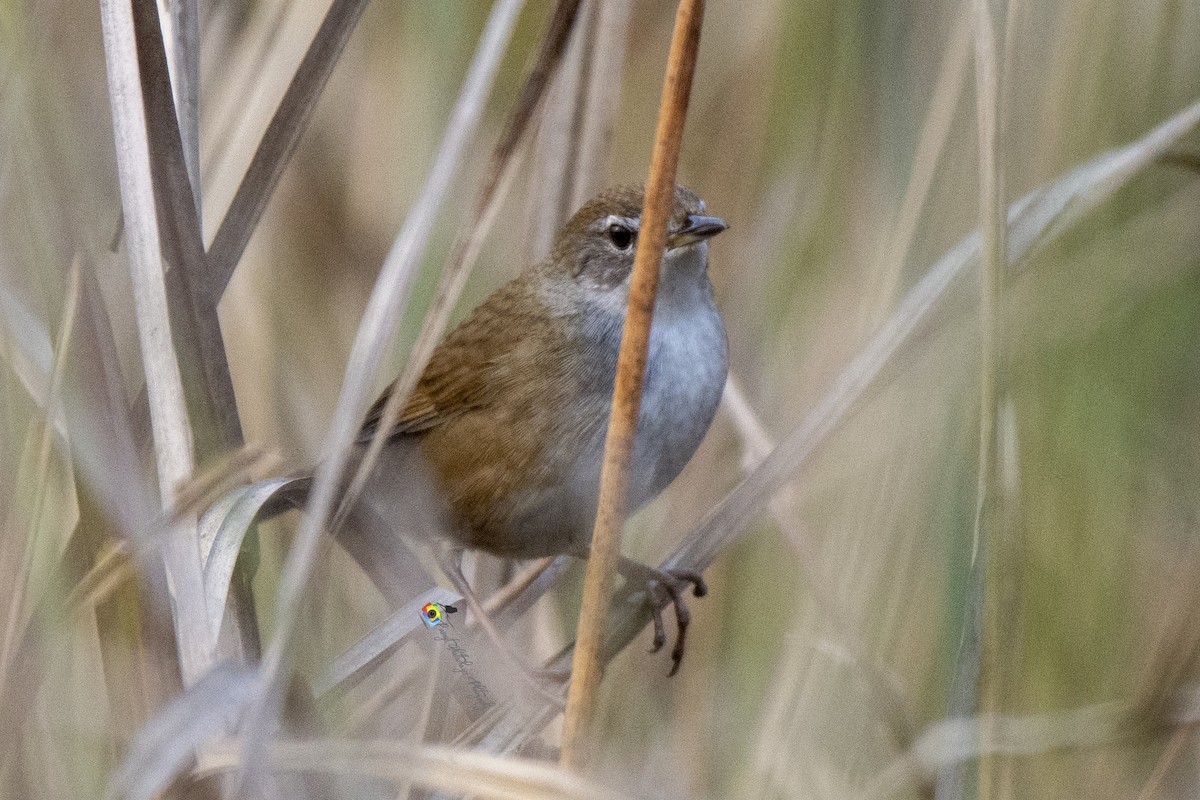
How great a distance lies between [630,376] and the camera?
153 centimetres

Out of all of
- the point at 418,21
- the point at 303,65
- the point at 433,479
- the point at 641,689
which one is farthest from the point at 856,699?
the point at 418,21

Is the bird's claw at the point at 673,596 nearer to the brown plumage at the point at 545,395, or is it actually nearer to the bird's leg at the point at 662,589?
the bird's leg at the point at 662,589

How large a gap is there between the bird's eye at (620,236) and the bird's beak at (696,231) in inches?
8.4

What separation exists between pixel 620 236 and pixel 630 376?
116 cm

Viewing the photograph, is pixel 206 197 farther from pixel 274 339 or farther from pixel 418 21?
pixel 418 21

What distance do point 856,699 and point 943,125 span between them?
102 cm

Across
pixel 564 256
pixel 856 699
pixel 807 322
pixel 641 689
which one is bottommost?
pixel 641 689

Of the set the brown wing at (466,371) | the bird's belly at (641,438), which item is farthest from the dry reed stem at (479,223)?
the brown wing at (466,371)

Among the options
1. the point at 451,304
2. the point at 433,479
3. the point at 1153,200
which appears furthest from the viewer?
the point at 433,479

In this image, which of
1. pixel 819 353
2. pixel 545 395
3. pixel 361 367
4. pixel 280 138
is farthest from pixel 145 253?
pixel 819 353

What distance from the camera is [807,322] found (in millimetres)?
2670

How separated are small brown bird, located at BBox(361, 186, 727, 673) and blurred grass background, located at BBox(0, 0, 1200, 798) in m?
0.18

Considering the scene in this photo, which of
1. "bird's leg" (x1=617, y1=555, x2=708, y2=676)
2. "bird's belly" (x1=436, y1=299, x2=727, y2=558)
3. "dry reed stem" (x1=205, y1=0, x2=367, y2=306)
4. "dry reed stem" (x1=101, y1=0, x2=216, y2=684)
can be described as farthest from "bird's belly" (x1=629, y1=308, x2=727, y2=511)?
"dry reed stem" (x1=101, y1=0, x2=216, y2=684)

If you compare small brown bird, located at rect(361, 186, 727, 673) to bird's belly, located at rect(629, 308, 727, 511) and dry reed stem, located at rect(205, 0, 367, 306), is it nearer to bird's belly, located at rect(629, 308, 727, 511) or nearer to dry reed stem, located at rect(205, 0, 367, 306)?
bird's belly, located at rect(629, 308, 727, 511)
